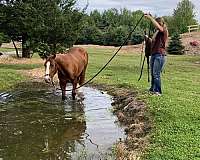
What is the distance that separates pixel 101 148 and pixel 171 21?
68.2 m

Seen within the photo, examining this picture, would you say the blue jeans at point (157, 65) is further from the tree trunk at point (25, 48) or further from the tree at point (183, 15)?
the tree at point (183, 15)

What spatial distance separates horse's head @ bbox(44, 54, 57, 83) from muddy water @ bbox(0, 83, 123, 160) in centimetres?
102

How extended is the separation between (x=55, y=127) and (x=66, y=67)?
3.64 meters

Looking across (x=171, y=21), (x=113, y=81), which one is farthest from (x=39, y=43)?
(x=171, y=21)

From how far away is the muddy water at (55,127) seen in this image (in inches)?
320

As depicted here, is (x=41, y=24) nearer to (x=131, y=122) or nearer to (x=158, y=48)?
(x=158, y=48)

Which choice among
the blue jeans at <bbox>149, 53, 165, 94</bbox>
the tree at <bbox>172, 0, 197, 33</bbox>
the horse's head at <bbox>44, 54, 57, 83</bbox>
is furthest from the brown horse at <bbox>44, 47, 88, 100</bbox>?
the tree at <bbox>172, 0, 197, 33</bbox>

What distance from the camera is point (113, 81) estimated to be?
18844 mm

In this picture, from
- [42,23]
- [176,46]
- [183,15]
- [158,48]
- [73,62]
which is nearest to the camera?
[158,48]

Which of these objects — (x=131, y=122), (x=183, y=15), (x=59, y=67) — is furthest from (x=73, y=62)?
(x=183, y=15)

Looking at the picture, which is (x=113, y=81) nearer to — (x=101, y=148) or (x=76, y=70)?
(x=76, y=70)

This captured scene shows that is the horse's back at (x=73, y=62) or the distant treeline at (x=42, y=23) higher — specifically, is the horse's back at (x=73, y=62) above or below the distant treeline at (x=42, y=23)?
below

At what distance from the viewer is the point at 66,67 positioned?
13.6 m

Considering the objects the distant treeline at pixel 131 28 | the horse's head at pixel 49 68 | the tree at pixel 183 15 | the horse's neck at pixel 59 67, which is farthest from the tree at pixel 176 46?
the horse's head at pixel 49 68
